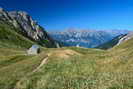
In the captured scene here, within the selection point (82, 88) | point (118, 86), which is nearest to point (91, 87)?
point (82, 88)

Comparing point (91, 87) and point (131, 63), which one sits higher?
point (131, 63)

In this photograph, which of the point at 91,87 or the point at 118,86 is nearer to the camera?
the point at 118,86

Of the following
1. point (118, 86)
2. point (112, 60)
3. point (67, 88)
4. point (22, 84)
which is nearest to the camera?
point (118, 86)

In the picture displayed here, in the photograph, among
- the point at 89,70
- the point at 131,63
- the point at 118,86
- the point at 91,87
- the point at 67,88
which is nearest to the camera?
the point at 118,86

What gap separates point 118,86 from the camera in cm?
1216

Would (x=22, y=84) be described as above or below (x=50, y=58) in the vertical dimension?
below

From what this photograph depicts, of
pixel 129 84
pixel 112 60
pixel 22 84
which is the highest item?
pixel 112 60

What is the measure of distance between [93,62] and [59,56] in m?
28.0

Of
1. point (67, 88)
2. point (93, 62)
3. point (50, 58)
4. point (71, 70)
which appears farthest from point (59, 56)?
point (67, 88)

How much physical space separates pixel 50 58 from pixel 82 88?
48248mm

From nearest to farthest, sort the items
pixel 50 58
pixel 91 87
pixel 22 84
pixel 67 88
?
pixel 91 87 < pixel 67 88 < pixel 22 84 < pixel 50 58

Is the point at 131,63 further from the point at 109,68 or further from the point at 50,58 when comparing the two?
the point at 50,58

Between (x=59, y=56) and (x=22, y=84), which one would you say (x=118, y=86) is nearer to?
(x=22, y=84)

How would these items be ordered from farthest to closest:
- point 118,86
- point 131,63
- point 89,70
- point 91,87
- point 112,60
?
point 112,60 < point 89,70 < point 131,63 < point 91,87 < point 118,86
